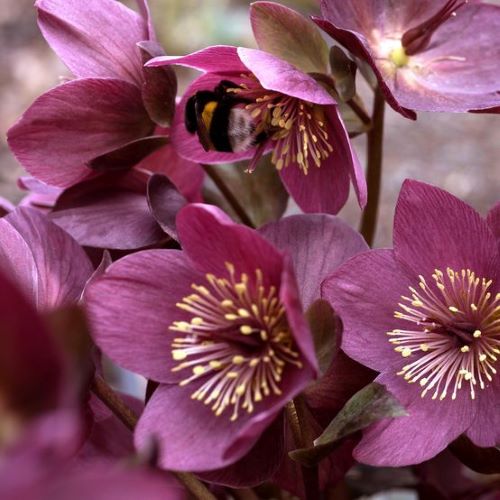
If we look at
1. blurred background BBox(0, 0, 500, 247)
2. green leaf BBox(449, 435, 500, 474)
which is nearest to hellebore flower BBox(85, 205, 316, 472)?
green leaf BBox(449, 435, 500, 474)

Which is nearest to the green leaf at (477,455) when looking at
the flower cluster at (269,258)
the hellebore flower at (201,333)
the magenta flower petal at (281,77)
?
the flower cluster at (269,258)

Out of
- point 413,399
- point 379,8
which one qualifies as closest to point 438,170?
point 379,8

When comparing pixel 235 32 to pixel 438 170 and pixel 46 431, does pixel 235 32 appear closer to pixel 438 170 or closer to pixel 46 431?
pixel 438 170

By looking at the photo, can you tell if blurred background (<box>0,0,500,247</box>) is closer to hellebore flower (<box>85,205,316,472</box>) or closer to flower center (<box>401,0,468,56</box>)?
flower center (<box>401,0,468,56</box>)

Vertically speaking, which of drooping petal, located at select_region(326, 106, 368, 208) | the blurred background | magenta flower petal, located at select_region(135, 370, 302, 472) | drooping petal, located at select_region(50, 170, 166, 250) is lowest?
the blurred background

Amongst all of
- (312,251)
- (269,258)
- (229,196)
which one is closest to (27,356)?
(269,258)

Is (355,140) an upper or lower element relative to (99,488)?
lower

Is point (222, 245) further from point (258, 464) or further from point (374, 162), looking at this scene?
point (374, 162)
